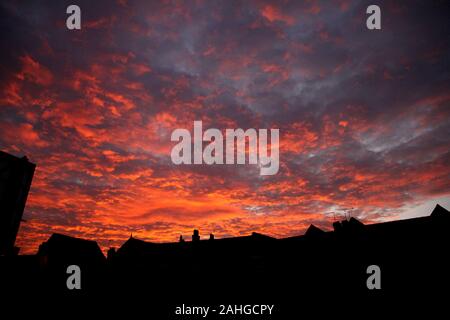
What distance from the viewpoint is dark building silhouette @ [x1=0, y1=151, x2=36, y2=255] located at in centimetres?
1452

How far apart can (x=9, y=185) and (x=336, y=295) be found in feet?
92.5

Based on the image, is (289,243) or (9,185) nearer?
(9,185)

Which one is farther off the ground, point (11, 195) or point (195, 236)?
point (195, 236)

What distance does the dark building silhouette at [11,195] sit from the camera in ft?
47.6

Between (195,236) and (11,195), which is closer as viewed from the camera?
(11,195)

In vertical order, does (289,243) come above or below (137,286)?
above

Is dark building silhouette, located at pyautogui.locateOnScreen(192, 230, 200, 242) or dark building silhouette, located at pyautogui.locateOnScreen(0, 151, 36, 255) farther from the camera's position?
dark building silhouette, located at pyautogui.locateOnScreen(192, 230, 200, 242)

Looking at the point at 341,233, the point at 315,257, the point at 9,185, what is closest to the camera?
the point at 9,185

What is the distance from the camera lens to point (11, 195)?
14883mm
